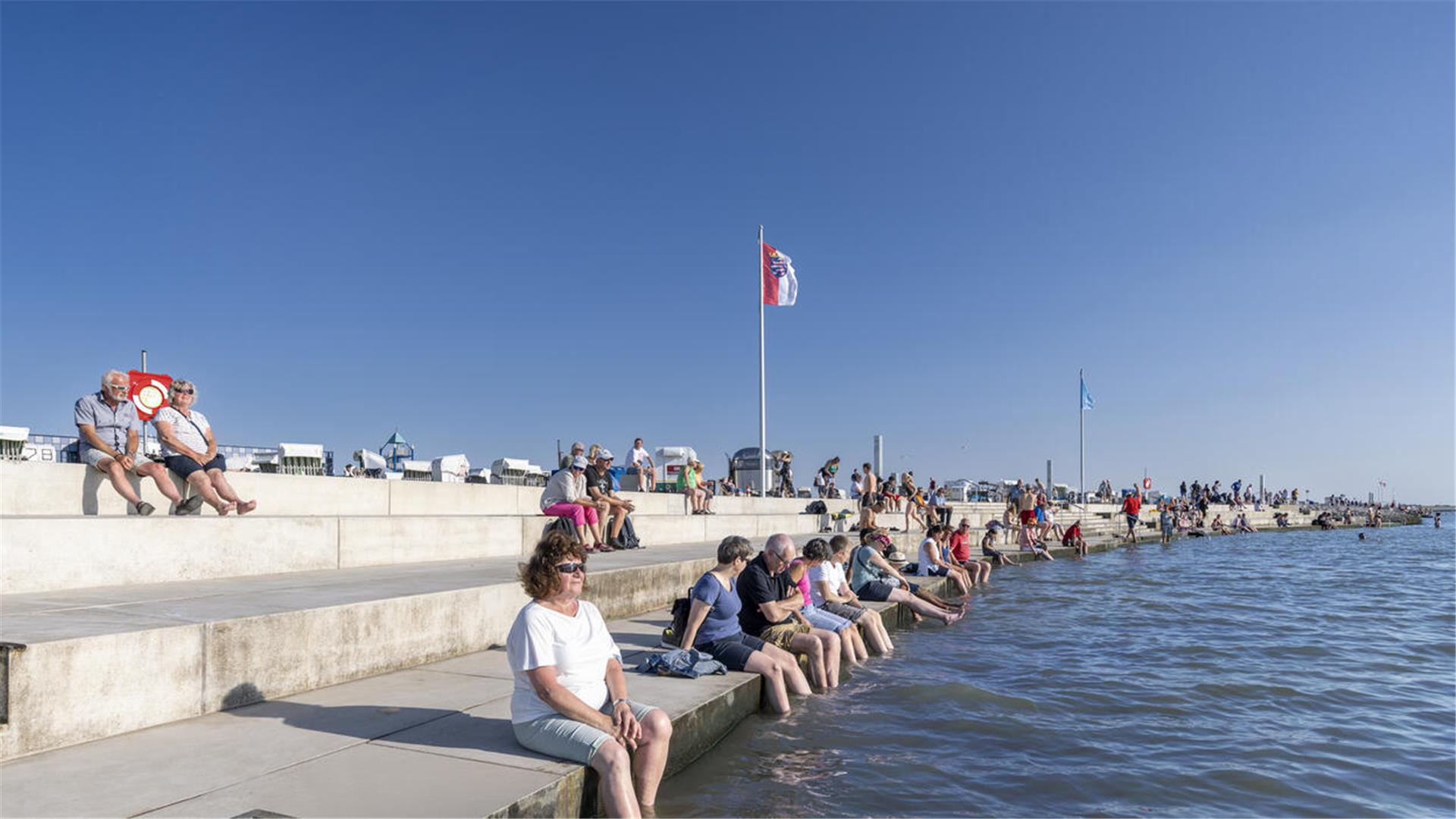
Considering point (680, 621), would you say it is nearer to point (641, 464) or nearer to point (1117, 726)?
point (1117, 726)

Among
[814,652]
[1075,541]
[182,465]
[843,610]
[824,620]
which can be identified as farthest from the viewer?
[1075,541]

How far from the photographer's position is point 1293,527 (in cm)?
6381

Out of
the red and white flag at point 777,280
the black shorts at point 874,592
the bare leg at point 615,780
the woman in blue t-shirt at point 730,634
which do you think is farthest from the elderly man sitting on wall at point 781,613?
the red and white flag at point 777,280

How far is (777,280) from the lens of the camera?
2500 centimetres

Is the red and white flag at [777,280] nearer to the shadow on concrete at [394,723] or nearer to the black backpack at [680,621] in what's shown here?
the black backpack at [680,621]

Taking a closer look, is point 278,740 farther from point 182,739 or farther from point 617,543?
point 617,543

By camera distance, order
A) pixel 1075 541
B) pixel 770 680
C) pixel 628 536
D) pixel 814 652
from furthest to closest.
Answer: pixel 1075 541
pixel 628 536
pixel 814 652
pixel 770 680

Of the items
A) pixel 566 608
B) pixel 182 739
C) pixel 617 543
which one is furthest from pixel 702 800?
pixel 617 543

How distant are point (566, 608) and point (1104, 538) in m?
34.3

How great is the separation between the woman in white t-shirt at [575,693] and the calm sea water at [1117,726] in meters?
0.60

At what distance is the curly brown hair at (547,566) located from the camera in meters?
4.29

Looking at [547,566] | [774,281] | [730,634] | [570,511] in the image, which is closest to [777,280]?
[774,281]

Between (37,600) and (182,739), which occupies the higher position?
(37,600)

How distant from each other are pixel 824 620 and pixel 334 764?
5.58m
